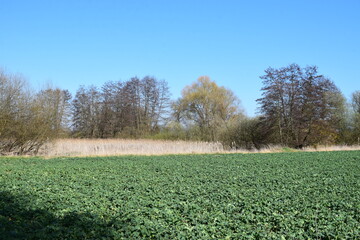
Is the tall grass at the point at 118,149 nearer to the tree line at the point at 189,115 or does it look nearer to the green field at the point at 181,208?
the tree line at the point at 189,115

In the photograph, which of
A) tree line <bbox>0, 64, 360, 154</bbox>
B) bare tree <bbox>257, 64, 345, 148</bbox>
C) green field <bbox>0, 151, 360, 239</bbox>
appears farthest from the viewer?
bare tree <bbox>257, 64, 345, 148</bbox>

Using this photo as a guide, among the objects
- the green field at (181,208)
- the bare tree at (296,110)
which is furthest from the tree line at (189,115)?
the green field at (181,208)

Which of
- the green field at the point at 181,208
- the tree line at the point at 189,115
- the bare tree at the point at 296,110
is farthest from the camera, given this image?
the bare tree at the point at 296,110

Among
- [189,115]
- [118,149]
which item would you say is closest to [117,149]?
[118,149]

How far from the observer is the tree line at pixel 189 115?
20000mm

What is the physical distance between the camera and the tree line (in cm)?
2000

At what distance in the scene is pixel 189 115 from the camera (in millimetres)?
35031

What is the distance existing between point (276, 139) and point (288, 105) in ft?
11.1

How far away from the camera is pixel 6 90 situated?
19578mm

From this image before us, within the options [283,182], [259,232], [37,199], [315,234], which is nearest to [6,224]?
[37,199]

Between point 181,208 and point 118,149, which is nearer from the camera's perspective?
point 181,208

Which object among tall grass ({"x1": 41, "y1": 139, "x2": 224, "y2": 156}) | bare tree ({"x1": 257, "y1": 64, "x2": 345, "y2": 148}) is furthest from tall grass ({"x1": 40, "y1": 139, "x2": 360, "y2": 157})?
bare tree ({"x1": 257, "y1": 64, "x2": 345, "y2": 148})

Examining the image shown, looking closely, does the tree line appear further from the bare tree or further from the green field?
the green field

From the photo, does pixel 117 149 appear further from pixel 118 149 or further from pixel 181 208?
pixel 181 208
